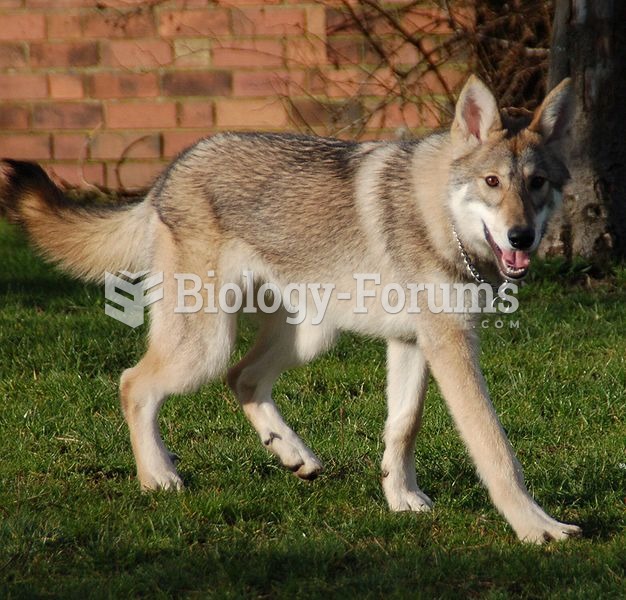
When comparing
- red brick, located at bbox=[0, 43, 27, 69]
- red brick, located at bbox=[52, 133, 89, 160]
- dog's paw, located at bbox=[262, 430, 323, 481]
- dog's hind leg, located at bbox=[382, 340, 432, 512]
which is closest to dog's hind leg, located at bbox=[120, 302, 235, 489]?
dog's paw, located at bbox=[262, 430, 323, 481]

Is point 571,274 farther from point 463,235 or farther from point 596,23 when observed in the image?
point 463,235

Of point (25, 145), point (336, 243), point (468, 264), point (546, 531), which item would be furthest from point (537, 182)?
point (25, 145)

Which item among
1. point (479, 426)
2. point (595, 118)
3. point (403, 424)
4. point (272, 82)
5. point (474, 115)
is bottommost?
point (403, 424)

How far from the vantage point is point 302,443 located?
4691mm

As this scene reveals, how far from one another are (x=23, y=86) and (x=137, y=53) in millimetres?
978

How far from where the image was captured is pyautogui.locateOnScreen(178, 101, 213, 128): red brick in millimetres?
9195

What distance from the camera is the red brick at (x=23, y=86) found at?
9.39 m

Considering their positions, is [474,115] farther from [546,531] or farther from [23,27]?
[23,27]

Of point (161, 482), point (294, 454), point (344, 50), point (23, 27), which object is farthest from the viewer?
point (23, 27)

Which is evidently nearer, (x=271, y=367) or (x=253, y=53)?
(x=271, y=367)

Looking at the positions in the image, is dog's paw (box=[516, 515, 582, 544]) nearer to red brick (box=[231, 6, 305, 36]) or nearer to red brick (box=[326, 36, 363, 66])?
red brick (box=[326, 36, 363, 66])

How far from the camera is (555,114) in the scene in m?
4.29

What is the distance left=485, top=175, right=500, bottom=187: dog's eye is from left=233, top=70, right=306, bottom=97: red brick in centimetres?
510

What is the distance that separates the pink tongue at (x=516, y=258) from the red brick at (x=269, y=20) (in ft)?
17.5
